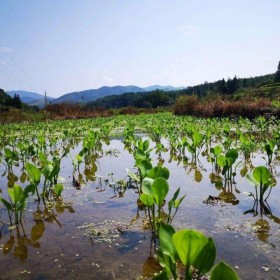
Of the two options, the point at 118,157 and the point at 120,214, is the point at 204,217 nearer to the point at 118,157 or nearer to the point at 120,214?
the point at 120,214

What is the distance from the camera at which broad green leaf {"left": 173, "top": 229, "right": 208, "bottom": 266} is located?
1402 millimetres

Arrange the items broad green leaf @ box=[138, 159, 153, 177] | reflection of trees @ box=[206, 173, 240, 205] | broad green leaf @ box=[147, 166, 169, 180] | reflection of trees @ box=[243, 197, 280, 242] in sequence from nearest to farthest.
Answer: reflection of trees @ box=[243, 197, 280, 242] → broad green leaf @ box=[147, 166, 169, 180] → broad green leaf @ box=[138, 159, 153, 177] → reflection of trees @ box=[206, 173, 240, 205]

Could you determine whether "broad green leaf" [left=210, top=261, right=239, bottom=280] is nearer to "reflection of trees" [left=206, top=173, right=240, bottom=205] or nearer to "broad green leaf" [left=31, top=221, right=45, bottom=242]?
"broad green leaf" [left=31, top=221, right=45, bottom=242]

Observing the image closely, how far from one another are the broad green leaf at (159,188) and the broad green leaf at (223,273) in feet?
4.74

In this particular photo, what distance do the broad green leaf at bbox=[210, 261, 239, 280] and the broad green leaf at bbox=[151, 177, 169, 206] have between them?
1.44m

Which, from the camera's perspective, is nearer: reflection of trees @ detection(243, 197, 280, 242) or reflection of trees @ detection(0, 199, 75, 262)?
reflection of trees @ detection(0, 199, 75, 262)

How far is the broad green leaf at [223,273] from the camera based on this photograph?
3.93ft

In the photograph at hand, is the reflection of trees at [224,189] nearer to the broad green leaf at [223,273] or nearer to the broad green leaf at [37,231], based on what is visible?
the broad green leaf at [37,231]

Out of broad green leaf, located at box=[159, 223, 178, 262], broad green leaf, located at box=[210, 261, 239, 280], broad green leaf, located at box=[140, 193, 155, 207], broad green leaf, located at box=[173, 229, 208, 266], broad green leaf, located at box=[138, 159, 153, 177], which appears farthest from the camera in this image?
broad green leaf, located at box=[138, 159, 153, 177]

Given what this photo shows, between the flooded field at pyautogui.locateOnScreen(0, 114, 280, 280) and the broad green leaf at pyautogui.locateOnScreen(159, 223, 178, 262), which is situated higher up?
the broad green leaf at pyautogui.locateOnScreen(159, 223, 178, 262)

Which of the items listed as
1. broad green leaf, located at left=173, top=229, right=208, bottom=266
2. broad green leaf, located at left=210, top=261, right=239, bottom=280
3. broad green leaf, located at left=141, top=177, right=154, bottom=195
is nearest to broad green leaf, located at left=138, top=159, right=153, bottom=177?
broad green leaf, located at left=141, top=177, right=154, bottom=195

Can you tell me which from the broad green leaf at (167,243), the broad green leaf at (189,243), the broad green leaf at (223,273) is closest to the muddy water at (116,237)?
the broad green leaf at (167,243)

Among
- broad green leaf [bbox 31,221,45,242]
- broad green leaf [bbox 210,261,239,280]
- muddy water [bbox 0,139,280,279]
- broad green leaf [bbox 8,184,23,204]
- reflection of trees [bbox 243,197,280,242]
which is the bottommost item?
broad green leaf [bbox 31,221,45,242]

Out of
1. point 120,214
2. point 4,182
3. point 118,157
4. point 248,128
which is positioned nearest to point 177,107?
point 248,128
